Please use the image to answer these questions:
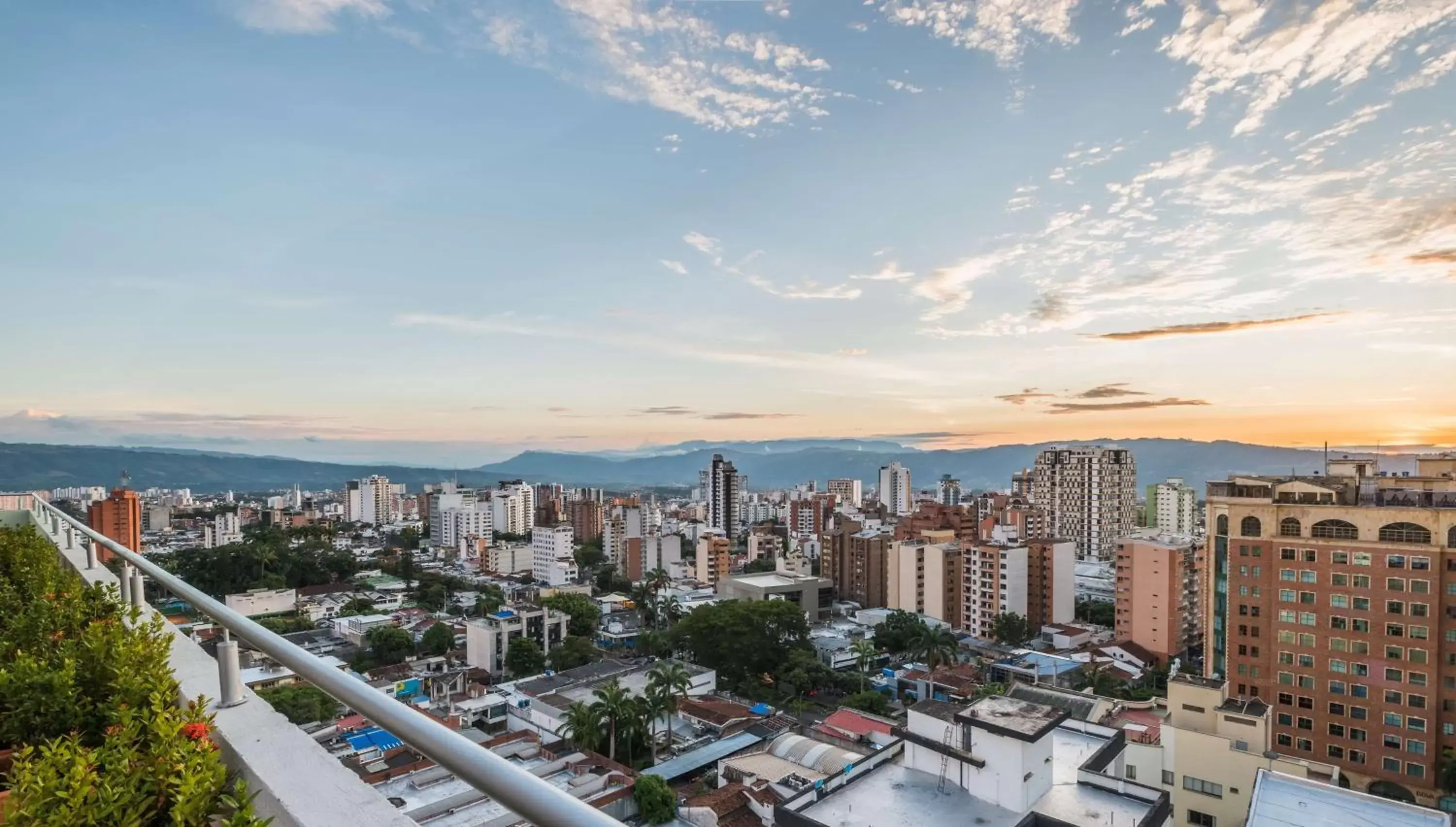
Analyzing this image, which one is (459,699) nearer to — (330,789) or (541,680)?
(541,680)

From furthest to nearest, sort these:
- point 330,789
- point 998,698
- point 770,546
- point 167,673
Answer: point 770,546
point 998,698
point 167,673
point 330,789

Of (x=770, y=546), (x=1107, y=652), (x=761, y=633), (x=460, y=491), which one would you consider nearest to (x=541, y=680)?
(x=761, y=633)

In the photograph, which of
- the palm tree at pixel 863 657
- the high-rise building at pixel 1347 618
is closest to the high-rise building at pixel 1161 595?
the high-rise building at pixel 1347 618

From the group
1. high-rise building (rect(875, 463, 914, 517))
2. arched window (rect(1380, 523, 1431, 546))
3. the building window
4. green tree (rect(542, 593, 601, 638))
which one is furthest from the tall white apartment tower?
the building window

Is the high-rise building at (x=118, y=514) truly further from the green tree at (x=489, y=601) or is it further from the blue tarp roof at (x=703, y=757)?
the blue tarp roof at (x=703, y=757)

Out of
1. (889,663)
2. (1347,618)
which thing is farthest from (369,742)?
(1347,618)

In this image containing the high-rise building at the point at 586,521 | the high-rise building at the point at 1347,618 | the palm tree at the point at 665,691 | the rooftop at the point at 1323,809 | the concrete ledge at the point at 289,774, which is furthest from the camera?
the high-rise building at the point at 586,521

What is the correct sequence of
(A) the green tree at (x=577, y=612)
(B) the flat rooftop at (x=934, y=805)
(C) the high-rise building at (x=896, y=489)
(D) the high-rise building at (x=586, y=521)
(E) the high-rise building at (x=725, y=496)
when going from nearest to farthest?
(B) the flat rooftop at (x=934, y=805), (A) the green tree at (x=577, y=612), (D) the high-rise building at (x=586, y=521), (E) the high-rise building at (x=725, y=496), (C) the high-rise building at (x=896, y=489)
